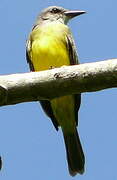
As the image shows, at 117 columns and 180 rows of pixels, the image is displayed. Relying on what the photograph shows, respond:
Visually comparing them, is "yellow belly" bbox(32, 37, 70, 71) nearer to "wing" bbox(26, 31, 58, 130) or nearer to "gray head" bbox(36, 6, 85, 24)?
"wing" bbox(26, 31, 58, 130)

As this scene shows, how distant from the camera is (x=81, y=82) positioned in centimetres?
417

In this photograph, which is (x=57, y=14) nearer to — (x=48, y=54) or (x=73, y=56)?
(x=73, y=56)

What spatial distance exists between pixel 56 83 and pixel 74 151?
4.05m

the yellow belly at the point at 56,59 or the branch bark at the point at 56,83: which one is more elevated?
the branch bark at the point at 56,83

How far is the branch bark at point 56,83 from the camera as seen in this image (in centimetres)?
414

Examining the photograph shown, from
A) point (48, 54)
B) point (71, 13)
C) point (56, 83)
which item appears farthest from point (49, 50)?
point (56, 83)

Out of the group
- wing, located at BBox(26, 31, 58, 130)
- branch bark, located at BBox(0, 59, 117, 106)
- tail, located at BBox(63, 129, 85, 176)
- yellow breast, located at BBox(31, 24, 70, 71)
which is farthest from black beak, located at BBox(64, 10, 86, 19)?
branch bark, located at BBox(0, 59, 117, 106)

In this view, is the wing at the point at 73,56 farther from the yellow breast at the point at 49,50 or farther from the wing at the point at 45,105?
the wing at the point at 45,105

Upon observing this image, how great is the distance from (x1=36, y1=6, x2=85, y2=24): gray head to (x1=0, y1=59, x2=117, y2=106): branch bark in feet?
16.1

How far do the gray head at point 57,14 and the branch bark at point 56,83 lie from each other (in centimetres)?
492

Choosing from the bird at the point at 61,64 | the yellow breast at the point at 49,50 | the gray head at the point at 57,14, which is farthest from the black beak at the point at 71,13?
the yellow breast at the point at 49,50

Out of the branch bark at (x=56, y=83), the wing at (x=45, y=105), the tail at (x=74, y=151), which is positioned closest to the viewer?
the branch bark at (x=56, y=83)

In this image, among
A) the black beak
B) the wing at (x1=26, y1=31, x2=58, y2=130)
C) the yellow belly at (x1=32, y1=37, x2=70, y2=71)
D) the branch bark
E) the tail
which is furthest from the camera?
the black beak

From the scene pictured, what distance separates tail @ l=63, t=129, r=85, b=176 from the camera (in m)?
7.88
